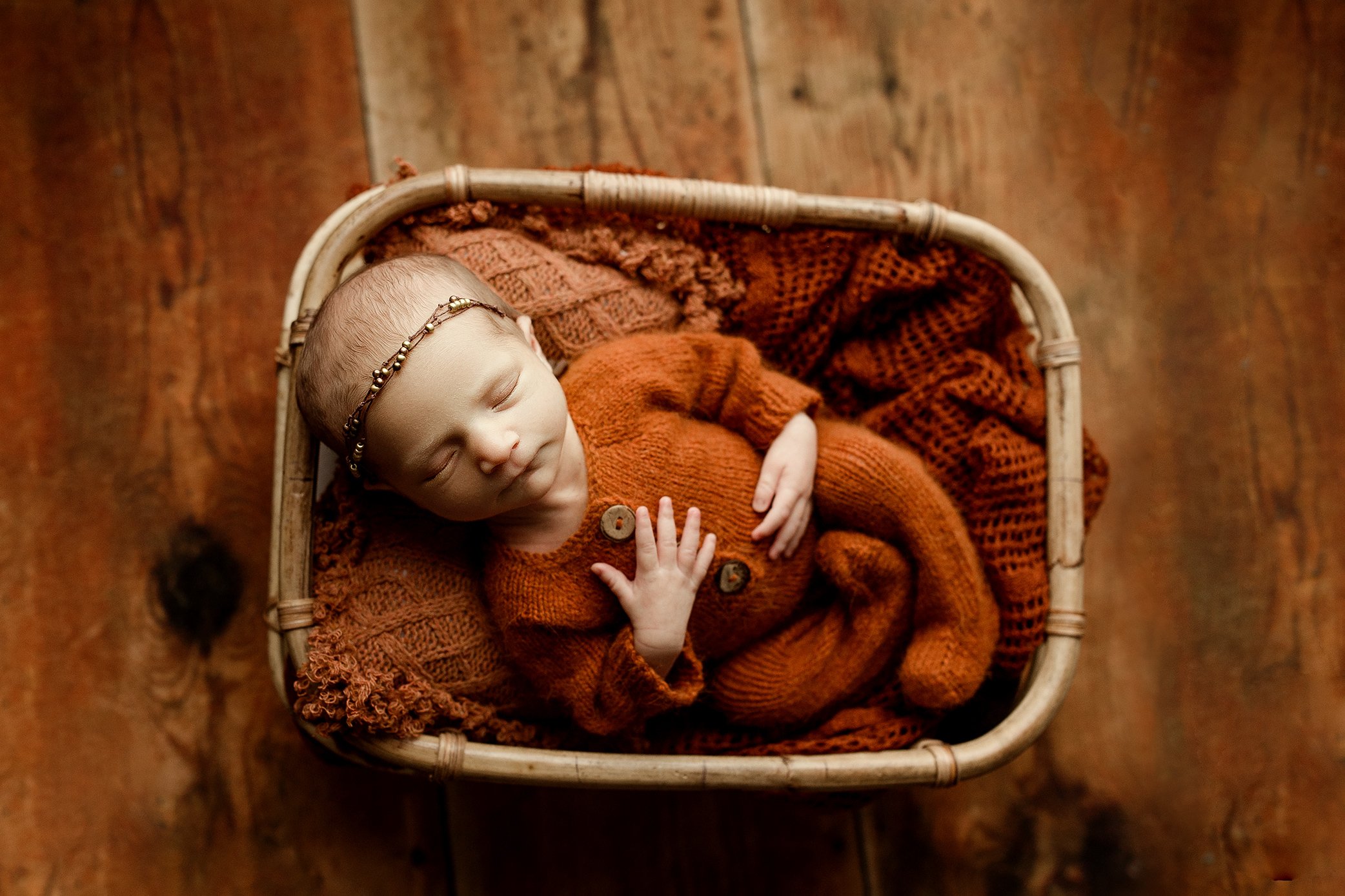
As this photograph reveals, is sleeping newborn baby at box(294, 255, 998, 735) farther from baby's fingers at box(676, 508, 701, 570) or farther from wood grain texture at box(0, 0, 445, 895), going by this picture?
wood grain texture at box(0, 0, 445, 895)

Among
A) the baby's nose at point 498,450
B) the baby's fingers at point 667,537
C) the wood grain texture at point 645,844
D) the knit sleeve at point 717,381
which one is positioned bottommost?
the wood grain texture at point 645,844

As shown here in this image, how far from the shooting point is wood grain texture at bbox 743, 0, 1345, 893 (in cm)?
148

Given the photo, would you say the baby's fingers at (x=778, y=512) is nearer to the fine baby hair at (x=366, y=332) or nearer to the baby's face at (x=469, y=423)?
the baby's face at (x=469, y=423)

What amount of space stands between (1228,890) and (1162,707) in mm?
272

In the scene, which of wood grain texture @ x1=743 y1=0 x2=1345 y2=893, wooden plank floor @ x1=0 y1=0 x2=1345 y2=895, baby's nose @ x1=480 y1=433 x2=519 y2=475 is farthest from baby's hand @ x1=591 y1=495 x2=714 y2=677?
wood grain texture @ x1=743 y1=0 x2=1345 y2=893

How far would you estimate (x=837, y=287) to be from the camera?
4.37 feet

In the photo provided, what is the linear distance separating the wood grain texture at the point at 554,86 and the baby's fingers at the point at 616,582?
2.19 ft

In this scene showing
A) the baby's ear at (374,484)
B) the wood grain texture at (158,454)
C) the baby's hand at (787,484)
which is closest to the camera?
the baby's ear at (374,484)

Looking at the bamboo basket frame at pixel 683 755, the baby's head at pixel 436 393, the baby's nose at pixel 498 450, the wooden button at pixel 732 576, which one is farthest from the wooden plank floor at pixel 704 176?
the baby's nose at pixel 498 450

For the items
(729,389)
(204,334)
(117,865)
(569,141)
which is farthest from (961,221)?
(117,865)

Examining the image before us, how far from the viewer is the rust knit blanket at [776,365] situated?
3.93ft

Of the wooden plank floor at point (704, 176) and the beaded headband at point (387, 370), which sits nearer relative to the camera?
the beaded headband at point (387, 370)

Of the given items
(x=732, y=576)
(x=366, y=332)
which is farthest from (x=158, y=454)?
(x=732, y=576)

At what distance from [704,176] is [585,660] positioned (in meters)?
0.76
